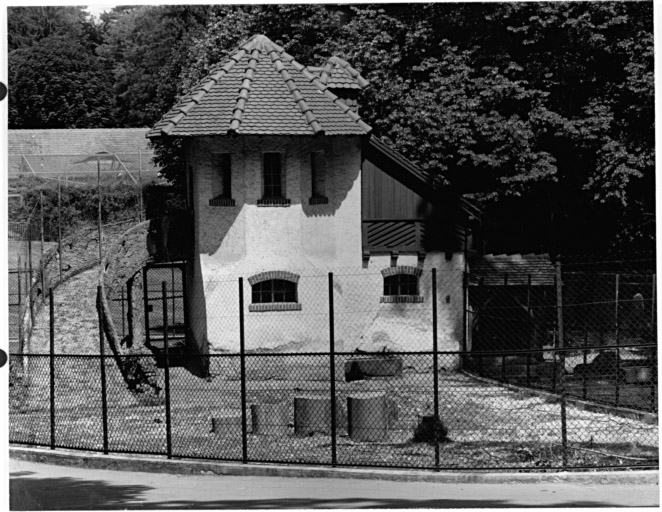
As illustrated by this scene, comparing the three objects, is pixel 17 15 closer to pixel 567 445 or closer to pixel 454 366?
pixel 454 366

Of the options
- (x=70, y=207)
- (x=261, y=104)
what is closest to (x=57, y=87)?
(x=70, y=207)

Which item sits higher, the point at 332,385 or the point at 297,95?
the point at 297,95

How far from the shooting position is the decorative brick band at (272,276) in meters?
32.2

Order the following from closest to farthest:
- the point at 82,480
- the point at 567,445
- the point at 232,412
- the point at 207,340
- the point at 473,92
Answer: the point at 82,480 < the point at 567,445 < the point at 232,412 < the point at 207,340 < the point at 473,92

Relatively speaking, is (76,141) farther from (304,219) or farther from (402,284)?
(402,284)

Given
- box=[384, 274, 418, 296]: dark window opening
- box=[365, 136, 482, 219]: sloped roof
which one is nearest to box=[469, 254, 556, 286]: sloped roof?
box=[384, 274, 418, 296]: dark window opening

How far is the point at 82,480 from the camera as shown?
17828 millimetres

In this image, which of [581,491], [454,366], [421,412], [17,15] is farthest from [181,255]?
[17,15]

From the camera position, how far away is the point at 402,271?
110 ft

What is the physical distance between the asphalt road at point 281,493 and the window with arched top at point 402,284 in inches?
627

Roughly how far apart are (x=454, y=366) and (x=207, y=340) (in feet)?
20.0

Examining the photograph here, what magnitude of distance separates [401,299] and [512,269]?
10.6 ft

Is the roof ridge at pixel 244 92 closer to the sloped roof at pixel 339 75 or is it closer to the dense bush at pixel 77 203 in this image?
the sloped roof at pixel 339 75

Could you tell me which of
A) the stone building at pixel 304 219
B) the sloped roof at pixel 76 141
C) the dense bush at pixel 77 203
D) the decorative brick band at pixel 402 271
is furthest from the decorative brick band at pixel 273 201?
the sloped roof at pixel 76 141
